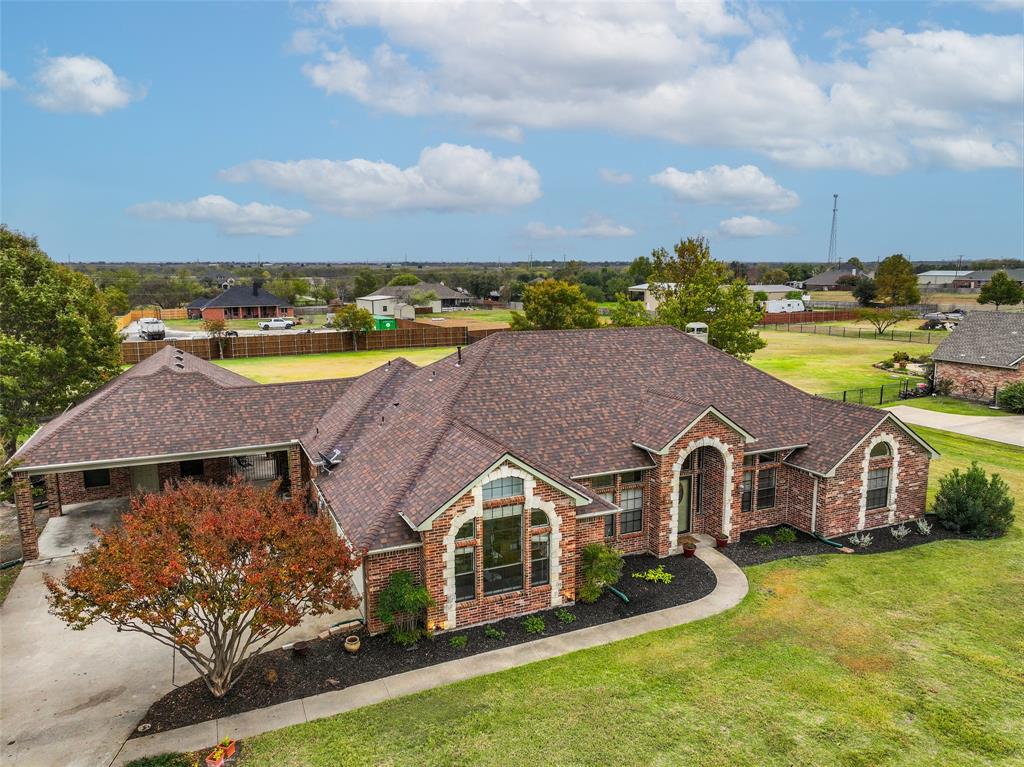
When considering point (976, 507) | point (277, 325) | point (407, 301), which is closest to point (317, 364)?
point (277, 325)

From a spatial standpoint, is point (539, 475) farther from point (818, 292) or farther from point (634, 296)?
point (818, 292)

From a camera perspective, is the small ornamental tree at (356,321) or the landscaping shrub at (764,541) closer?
the landscaping shrub at (764,541)

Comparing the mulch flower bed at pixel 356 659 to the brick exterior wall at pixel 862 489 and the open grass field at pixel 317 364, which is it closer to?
the brick exterior wall at pixel 862 489

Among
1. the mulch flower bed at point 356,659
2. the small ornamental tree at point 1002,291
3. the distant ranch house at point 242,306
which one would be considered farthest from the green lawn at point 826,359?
the distant ranch house at point 242,306

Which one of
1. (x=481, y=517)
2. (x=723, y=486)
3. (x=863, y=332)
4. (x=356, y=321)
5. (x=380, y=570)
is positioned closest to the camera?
(x=380, y=570)

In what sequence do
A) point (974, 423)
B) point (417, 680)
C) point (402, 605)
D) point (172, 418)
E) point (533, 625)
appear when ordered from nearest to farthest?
point (417, 680) → point (402, 605) → point (533, 625) → point (172, 418) → point (974, 423)

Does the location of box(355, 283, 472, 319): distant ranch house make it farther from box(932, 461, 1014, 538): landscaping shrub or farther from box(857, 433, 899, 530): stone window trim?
box(932, 461, 1014, 538): landscaping shrub

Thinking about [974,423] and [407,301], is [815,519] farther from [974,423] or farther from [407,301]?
[407,301]
